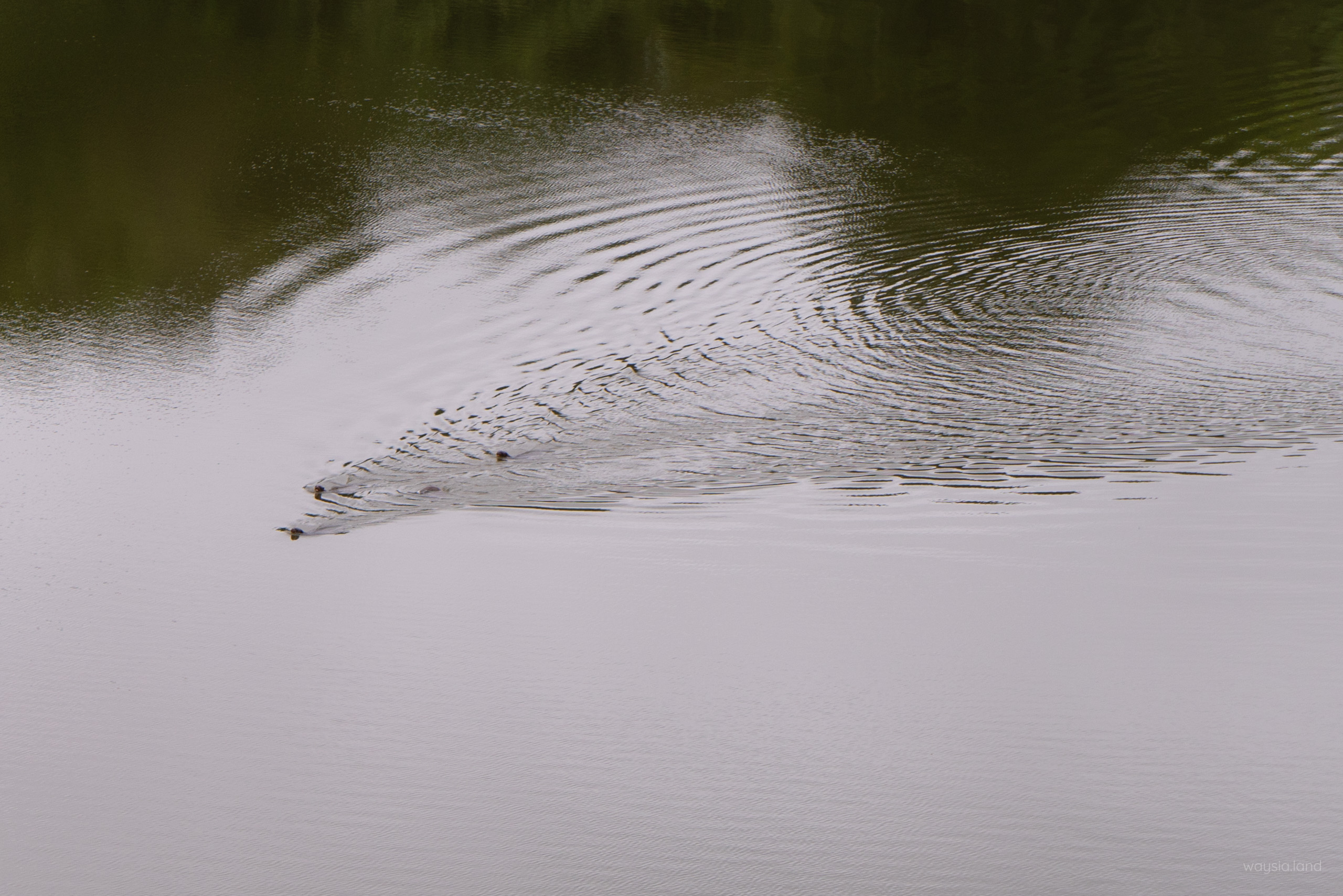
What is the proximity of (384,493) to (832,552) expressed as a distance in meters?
1.50

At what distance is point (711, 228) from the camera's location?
7.36 metres

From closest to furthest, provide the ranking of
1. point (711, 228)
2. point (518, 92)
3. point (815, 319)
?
point (815, 319) → point (711, 228) → point (518, 92)

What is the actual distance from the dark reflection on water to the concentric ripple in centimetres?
2

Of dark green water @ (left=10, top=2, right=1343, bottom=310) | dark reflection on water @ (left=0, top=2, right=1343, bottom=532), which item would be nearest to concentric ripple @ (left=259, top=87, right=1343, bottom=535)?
dark reflection on water @ (left=0, top=2, right=1343, bottom=532)

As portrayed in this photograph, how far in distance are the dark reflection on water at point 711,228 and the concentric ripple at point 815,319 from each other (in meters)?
0.02

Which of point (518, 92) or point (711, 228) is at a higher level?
point (518, 92)

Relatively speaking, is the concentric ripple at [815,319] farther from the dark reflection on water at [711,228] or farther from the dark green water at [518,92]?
the dark green water at [518,92]

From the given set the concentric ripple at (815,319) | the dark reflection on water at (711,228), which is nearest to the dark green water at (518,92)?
the dark reflection on water at (711,228)

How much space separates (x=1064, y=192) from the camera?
7.99m

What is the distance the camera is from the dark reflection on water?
5094mm

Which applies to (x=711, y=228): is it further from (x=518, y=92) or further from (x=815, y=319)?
(x=518, y=92)

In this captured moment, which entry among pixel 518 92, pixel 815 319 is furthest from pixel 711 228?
pixel 518 92

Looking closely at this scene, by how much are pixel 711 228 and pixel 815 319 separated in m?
1.40

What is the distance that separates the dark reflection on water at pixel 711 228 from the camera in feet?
16.7
